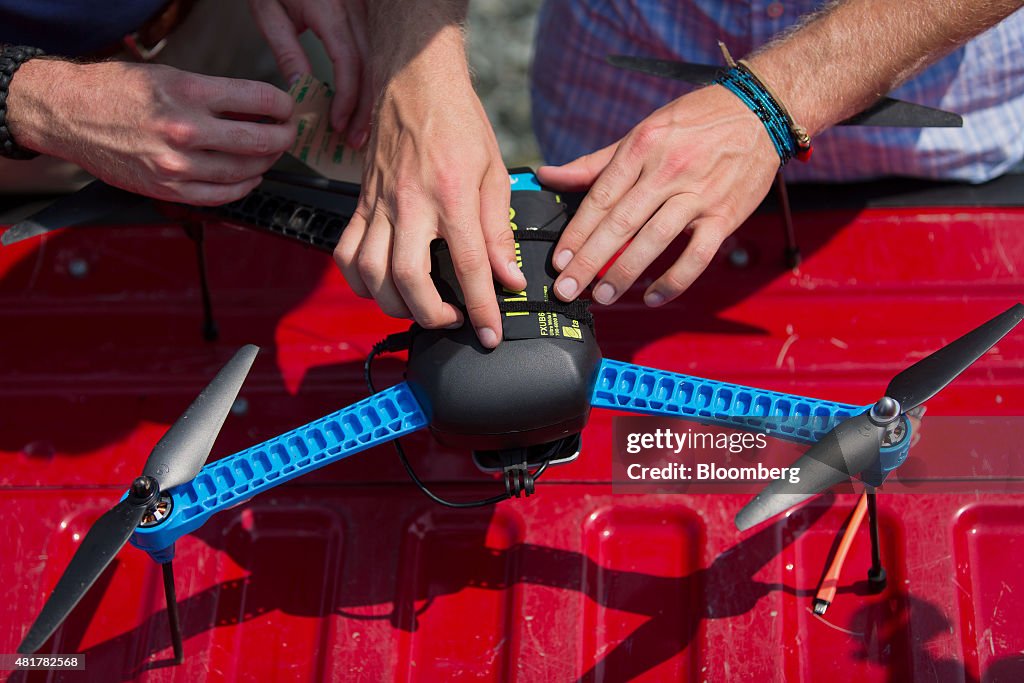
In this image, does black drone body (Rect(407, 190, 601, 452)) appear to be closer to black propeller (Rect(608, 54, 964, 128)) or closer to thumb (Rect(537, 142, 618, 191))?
thumb (Rect(537, 142, 618, 191))

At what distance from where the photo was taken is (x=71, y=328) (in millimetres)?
1508

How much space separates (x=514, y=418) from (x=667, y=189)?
0.36m

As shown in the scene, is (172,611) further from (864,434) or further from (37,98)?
(864,434)

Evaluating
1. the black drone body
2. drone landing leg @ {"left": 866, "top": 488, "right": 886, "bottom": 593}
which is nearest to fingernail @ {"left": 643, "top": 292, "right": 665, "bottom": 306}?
the black drone body

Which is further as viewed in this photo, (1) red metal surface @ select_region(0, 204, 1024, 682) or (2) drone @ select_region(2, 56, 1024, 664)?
(1) red metal surface @ select_region(0, 204, 1024, 682)

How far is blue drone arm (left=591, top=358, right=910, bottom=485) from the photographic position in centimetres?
104

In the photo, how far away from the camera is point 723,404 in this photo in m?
1.06

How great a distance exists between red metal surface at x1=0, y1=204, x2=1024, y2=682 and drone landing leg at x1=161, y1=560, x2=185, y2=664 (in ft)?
0.08

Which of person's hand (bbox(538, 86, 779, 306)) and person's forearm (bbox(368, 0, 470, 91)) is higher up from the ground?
person's forearm (bbox(368, 0, 470, 91))

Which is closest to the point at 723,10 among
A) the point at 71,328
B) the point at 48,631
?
the point at 71,328

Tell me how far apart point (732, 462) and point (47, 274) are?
1124 mm

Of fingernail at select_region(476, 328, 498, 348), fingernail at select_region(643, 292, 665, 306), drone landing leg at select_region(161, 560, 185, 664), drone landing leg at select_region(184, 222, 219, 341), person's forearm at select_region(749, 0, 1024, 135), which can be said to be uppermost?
person's forearm at select_region(749, 0, 1024, 135)

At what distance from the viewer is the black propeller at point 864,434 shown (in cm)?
98

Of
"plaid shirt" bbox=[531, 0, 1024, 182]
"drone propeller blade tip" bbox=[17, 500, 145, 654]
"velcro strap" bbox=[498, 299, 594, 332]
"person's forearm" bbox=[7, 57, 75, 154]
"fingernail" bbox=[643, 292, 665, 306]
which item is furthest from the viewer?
"plaid shirt" bbox=[531, 0, 1024, 182]
